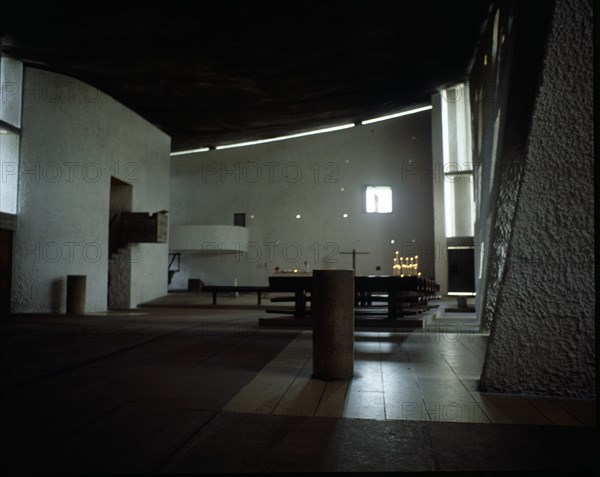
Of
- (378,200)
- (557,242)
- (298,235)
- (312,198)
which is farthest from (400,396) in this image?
(312,198)

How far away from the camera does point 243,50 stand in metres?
9.77

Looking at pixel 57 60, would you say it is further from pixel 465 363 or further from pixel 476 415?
pixel 476 415

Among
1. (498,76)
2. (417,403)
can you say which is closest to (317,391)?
(417,403)

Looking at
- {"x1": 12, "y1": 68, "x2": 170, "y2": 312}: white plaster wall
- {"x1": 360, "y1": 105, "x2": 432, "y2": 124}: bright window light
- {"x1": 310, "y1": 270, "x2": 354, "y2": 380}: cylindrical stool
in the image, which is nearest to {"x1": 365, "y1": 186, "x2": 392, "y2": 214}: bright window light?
{"x1": 360, "y1": 105, "x2": 432, "y2": 124}: bright window light

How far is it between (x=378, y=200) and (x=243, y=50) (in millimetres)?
9563

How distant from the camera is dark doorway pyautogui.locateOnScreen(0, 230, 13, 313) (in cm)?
890

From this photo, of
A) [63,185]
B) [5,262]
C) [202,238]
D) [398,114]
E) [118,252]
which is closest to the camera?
[5,262]

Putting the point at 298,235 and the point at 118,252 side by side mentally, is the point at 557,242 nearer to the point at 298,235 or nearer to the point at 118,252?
the point at 118,252

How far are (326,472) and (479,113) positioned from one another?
9.30 meters

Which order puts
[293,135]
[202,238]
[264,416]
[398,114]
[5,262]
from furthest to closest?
[293,135] → [398,114] → [202,238] → [5,262] → [264,416]

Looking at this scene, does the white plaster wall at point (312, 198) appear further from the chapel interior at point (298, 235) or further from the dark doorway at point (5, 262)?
the dark doorway at point (5, 262)

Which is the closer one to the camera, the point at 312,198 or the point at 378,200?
the point at 378,200

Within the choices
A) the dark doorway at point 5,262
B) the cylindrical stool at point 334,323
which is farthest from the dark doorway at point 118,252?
the cylindrical stool at point 334,323

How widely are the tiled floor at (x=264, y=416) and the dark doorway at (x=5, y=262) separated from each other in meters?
4.56
